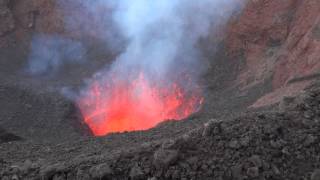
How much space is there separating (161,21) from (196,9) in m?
1.44

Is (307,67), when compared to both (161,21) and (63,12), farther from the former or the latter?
(63,12)

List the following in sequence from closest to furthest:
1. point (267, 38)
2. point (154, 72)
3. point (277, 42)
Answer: point (277, 42)
point (267, 38)
point (154, 72)

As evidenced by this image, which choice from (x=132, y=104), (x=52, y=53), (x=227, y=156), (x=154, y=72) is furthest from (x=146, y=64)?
(x=227, y=156)

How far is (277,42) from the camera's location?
17.7 meters

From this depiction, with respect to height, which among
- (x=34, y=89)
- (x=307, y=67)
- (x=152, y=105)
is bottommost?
(x=307, y=67)

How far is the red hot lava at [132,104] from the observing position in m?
18.8

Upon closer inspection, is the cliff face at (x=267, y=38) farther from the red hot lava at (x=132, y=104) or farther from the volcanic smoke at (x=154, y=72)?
the red hot lava at (x=132, y=104)

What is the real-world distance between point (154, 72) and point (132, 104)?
1493 mm

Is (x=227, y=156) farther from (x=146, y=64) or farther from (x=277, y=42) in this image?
(x=146, y=64)

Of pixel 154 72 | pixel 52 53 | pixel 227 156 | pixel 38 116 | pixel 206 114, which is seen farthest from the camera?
pixel 52 53

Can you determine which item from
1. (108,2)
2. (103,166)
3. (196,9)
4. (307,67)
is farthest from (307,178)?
(108,2)

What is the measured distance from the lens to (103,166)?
6918 millimetres

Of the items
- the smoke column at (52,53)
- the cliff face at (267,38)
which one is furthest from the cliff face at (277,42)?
the smoke column at (52,53)

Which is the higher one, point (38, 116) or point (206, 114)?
point (38, 116)
